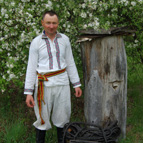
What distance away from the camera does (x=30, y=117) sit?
455 centimetres

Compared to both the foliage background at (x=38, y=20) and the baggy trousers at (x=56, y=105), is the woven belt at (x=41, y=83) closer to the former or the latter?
the baggy trousers at (x=56, y=105)

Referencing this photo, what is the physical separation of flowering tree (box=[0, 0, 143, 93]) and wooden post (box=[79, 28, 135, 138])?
0.75 feet

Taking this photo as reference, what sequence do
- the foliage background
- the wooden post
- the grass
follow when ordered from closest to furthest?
the wooden post
the foliage background
the grass

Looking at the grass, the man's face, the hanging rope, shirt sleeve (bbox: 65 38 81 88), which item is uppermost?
the man's face

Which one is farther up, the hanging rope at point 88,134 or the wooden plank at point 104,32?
the wooden plank at point 104,32

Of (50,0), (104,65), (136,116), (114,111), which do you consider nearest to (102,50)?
(104,65)

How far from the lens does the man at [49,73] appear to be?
2.92 metres

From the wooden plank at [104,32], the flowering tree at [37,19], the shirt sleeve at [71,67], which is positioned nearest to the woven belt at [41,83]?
the shirt sleeve at [71,67]

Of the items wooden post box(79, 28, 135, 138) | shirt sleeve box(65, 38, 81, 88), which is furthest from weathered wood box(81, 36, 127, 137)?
shirt sleeve box(65, 38, 81, 88)

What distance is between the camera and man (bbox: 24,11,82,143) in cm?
292

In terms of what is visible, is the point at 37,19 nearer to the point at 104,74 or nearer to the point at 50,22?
the point at 50,22

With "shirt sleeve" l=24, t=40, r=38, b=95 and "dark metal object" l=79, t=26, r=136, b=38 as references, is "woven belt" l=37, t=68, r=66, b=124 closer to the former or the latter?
"shirt sleeve" l=24, t=40, r=38, b=95

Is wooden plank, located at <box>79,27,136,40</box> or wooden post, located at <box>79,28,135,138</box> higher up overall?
wooden plank, located at <box>79,27,136,40</box>

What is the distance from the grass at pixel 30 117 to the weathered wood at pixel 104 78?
0.53m
